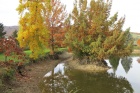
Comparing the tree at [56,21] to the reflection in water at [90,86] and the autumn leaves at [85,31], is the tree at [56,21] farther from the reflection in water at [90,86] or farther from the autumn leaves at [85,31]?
the reflection in water at [90,86]

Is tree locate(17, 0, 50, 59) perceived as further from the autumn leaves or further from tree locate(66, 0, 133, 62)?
tree locate(66, 0, 133, 62)

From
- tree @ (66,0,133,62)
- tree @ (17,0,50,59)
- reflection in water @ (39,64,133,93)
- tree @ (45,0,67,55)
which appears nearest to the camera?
reflection in water @ (39,64,133,93)

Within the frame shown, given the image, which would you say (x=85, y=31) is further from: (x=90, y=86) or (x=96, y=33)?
(x=90, y=86)

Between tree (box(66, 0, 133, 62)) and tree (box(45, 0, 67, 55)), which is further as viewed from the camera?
tree (box(45, 0, 67, 55))

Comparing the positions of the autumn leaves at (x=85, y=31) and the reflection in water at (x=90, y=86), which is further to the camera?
the autumn leaves at (x=85, y=31)

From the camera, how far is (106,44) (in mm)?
Result: 28234

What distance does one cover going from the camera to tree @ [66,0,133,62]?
28750 millimetres

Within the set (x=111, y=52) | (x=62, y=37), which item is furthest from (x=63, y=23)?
(x=111, y=52)

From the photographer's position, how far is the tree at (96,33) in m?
28.8

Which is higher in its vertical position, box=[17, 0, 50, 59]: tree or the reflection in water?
box=[17, 0, 50, 59]: tree

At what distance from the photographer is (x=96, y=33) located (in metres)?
29.8

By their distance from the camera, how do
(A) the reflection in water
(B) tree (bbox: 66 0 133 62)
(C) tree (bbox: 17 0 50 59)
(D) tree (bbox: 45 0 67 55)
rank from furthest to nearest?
(D) tree (bbox: 45 0 67 55) < (B) tree (bbox: 66 0 133 62) < (C) tree (bbox: 17 0 50 59) < (A) the reflection in water

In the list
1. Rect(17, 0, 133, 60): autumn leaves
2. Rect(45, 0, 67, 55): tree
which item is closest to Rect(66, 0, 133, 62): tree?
Rect(17, 0, 133, 60): autumn leaves

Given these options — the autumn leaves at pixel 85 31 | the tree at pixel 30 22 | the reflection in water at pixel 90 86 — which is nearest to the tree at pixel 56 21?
the autumn leaves at pixel 85 31
